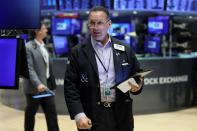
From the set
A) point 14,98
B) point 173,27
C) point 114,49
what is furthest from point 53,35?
point 114,49

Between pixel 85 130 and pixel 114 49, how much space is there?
2.28ft

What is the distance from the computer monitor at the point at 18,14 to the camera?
12.6 ft

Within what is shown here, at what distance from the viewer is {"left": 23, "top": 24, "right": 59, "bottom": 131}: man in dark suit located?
5.79 m

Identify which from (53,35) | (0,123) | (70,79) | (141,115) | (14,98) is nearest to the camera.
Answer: (70,79)

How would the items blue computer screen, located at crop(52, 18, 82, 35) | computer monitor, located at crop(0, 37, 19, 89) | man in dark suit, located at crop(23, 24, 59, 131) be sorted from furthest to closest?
1. blue computer screen, located at crop(52, 18, 82, 35)
2. man in dark suit, located at crop(23, 24, 59, 131)
3. computer monitor, located at crop(0, 37, 19, 89)

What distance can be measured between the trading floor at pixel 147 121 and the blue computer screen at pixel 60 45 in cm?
206

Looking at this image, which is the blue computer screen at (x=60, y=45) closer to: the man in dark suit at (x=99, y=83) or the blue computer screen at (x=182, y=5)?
the blue computer screen at (x=182, y=5)

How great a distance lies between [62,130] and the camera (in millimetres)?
7371

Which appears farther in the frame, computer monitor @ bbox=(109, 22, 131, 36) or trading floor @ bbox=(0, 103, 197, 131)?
computer monitor @ bbox=(109, 22, 131, 36)

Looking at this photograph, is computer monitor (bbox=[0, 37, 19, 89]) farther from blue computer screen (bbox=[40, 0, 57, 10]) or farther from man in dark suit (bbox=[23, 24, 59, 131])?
blue computer screen (bbox=[40, 0, 57, 10])

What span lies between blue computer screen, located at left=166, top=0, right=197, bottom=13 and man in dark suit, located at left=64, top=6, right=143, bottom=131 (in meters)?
7.23

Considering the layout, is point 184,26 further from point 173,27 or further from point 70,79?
point 70,79

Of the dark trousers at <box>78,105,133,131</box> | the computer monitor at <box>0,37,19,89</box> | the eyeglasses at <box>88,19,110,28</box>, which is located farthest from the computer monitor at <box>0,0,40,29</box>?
the dark trousers at <box>78,105,133,131</box>

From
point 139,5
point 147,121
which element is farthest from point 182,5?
point 147,121
